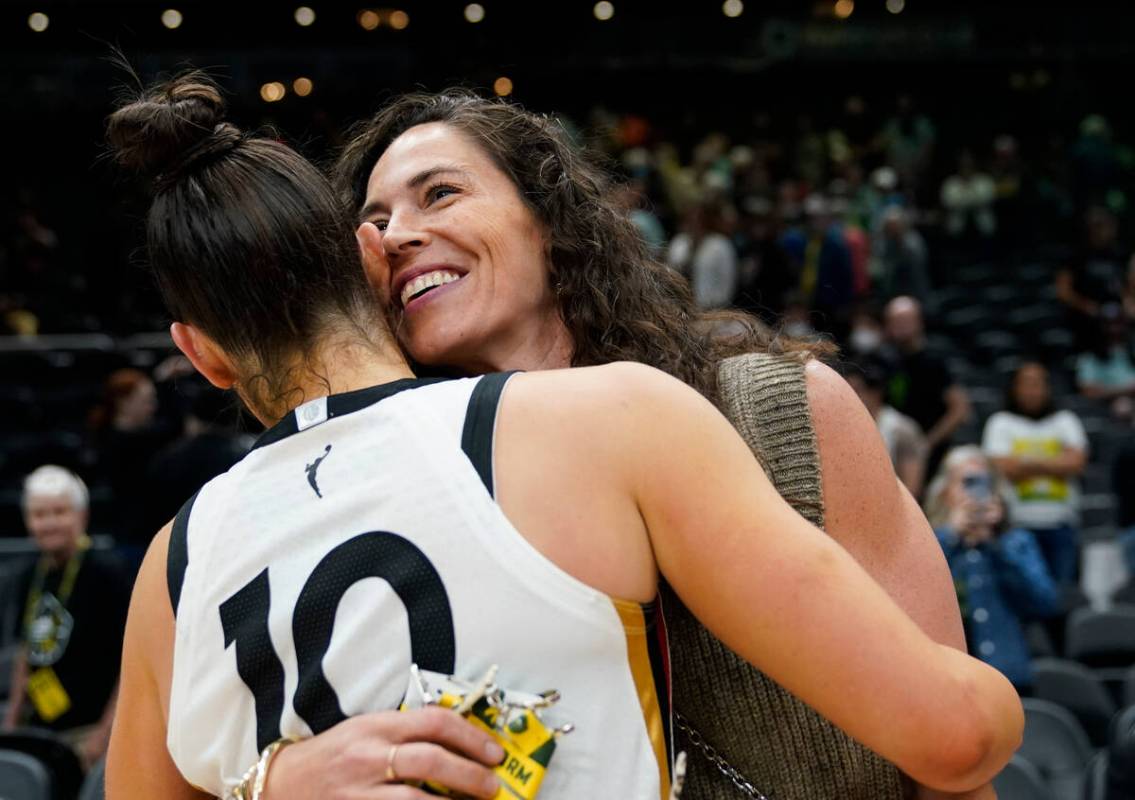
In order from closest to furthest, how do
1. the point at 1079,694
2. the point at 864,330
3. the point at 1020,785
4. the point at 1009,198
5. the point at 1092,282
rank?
the point at 1020,785, the point at 1079,694, the point at 864,330, the point at 1092,282, the point at 1009,198

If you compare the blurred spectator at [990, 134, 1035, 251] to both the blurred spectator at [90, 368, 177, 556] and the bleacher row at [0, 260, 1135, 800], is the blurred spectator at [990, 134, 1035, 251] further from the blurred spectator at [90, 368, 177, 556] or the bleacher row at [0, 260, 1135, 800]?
the blurred spectator at [90, 368, 177, 556]

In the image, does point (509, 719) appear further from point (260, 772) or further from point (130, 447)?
point (130, 447)

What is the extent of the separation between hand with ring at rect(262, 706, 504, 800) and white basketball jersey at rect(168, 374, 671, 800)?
3 centimetres

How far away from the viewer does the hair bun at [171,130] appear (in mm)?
1421

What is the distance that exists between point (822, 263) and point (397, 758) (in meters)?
9.84

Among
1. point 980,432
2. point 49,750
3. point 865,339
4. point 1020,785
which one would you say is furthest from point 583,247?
point 980,432

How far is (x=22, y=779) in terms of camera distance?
4102mm

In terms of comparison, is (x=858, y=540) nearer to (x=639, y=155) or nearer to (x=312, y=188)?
(x=312, y=188)

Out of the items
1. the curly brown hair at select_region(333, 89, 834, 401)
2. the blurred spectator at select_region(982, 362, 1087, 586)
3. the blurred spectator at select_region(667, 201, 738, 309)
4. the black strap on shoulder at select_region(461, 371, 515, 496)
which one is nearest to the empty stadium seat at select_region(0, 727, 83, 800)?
the curly brown hair at select_region(333, 89, 834, 401)

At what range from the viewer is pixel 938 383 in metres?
7.72

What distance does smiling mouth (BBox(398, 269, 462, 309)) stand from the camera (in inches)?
70.1

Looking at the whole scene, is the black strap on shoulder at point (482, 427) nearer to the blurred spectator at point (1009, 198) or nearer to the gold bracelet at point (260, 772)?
the gold bracelet at point (260, 772)

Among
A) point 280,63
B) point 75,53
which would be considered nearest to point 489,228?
point 280,63

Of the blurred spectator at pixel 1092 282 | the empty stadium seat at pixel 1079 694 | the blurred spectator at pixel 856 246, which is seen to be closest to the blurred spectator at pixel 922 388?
the empty stadium seat at pixel 1079 694
